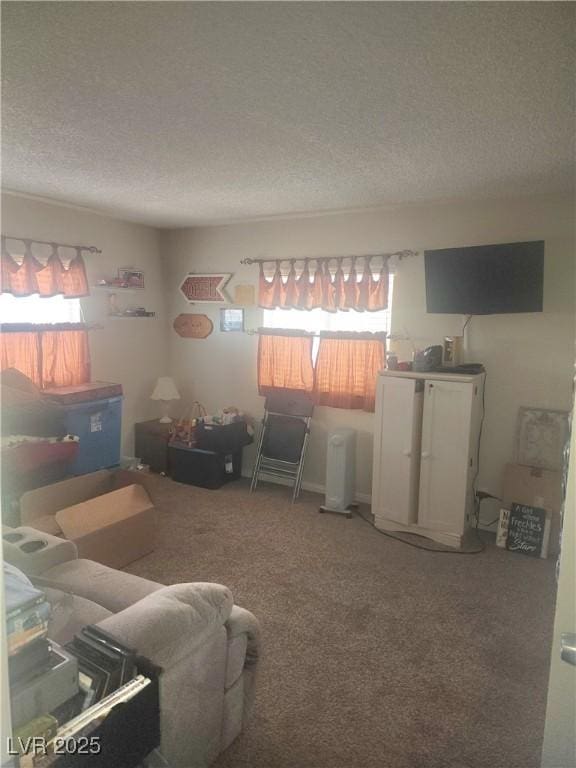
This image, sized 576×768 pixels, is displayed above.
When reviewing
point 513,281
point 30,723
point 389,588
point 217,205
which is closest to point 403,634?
point 389,588

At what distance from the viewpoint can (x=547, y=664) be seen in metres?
2.32

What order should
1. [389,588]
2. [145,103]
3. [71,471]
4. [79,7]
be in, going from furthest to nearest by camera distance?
[71,471], [389,588], [145,103], [79,7]

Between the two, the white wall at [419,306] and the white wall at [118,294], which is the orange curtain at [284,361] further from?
the white wall at [118,294]

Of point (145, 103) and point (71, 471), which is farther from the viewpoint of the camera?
point (71, 471)

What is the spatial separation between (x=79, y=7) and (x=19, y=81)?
0.62 m

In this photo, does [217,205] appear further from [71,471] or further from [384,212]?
[71,471]

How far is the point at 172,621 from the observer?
155cm

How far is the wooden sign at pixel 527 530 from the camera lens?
3375mm

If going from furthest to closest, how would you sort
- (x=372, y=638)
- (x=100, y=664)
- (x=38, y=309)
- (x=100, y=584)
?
(x=38, y=309) < (x=372, y=638) < (x=100, y=584) < (x=100, y=664)

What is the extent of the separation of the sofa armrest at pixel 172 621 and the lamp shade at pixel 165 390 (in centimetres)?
342

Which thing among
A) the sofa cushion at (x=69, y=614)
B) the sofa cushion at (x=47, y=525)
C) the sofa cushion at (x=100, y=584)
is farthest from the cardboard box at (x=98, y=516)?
the sofa cushion at (x=69, y=614)

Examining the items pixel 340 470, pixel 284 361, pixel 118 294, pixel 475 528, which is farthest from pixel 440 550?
pixel 118 294

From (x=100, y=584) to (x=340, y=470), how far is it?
7.54 ft

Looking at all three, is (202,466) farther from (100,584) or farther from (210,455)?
(100,584)
